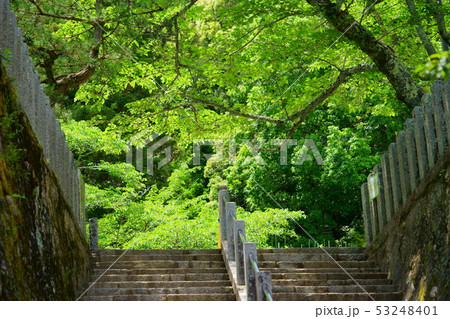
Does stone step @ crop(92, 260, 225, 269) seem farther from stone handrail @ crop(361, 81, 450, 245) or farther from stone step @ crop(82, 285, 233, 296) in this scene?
stone handrail @ crop(361, 81, 450, 245)

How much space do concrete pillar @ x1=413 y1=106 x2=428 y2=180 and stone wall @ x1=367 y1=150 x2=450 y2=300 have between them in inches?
8.0

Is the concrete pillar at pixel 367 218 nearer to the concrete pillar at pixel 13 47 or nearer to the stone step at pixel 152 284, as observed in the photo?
the stone step at pixel 152 284

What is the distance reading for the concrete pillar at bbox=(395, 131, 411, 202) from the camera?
322 inches

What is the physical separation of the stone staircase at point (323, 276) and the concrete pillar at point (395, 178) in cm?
97

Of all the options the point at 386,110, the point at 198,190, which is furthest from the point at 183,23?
the point at 198,190

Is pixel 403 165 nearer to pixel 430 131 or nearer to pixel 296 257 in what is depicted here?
pixel 430 131

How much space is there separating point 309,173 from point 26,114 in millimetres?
12196

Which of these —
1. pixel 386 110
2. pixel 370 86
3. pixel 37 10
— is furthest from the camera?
pixel 386 110

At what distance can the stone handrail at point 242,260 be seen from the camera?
19.2 ft

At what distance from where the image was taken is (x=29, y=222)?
5828mm

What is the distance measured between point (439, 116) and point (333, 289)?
242cm

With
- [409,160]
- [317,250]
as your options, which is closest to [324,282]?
Answer: [317,250]

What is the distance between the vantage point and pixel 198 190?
2262 cm

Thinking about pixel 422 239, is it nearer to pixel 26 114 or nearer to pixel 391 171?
pixel 391 171
